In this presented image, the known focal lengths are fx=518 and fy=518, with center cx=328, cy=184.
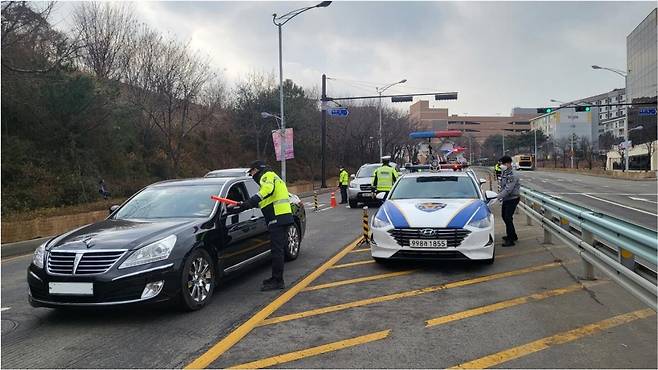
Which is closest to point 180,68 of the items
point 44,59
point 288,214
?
point 44,59

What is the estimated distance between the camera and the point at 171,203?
22.6 feet

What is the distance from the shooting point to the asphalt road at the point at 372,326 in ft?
14.1

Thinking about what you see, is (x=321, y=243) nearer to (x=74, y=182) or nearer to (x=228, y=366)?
(x=228, y=366)

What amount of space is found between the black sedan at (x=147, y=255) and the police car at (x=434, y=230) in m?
2.04

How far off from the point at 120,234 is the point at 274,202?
2.04m

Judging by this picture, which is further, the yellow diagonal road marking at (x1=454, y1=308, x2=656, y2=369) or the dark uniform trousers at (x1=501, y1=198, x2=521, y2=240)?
the dark uniform trousers at (x1=501, y1=198, x2=521, y2=240)

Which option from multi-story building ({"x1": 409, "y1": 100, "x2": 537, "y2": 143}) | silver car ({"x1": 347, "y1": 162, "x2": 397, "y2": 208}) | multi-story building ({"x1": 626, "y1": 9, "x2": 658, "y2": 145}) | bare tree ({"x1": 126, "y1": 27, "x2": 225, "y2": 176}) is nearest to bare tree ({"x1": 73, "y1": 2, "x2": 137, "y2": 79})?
bare tree ({"x1": 126, "y1": 27, "x2": 225, "y2": 176})

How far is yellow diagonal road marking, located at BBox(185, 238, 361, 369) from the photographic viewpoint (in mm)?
4305

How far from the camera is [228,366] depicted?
13.6ft

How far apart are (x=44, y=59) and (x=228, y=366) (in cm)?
1921

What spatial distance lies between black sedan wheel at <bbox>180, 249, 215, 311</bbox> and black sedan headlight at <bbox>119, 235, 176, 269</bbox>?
0.85 feet

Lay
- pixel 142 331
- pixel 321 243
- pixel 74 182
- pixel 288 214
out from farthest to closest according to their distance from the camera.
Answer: pixel 74 182 < pixel 321 243 < pixel 288 214 < pixel 142 331

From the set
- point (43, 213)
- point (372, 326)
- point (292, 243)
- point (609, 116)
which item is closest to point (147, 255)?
point (372, 326)

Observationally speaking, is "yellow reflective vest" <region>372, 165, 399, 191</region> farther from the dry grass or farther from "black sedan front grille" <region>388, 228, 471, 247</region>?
the dry grass
